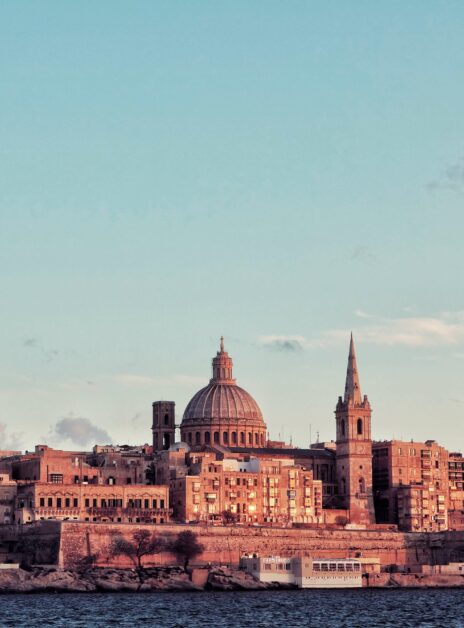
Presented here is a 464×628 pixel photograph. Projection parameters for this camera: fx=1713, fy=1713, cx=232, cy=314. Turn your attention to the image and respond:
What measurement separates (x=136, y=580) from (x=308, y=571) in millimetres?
12737

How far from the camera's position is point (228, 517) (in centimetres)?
14625

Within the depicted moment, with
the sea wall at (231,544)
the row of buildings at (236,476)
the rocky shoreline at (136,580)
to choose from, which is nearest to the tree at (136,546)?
the sea wall at (231,544)

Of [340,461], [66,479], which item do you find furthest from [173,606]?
[340,461]

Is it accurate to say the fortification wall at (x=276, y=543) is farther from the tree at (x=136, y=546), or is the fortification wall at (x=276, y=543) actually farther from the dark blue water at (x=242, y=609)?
the dark blue water at (x=242, y=609)

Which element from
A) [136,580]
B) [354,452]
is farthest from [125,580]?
[354,452]

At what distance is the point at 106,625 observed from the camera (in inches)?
3593

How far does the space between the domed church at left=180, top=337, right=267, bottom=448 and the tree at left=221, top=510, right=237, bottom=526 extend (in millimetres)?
17555

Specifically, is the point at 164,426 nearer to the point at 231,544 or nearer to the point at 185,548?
the point at 231,544

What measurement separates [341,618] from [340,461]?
2496 inches

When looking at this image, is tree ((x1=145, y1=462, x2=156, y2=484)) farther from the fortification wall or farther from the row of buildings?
the fortification wall

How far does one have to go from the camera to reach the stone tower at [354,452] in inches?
6191

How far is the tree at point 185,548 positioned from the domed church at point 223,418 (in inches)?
1159

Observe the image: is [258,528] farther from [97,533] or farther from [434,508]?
[434,508]

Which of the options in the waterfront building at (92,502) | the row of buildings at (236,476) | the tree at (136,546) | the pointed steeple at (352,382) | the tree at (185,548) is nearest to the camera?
the tree at (136,546)
